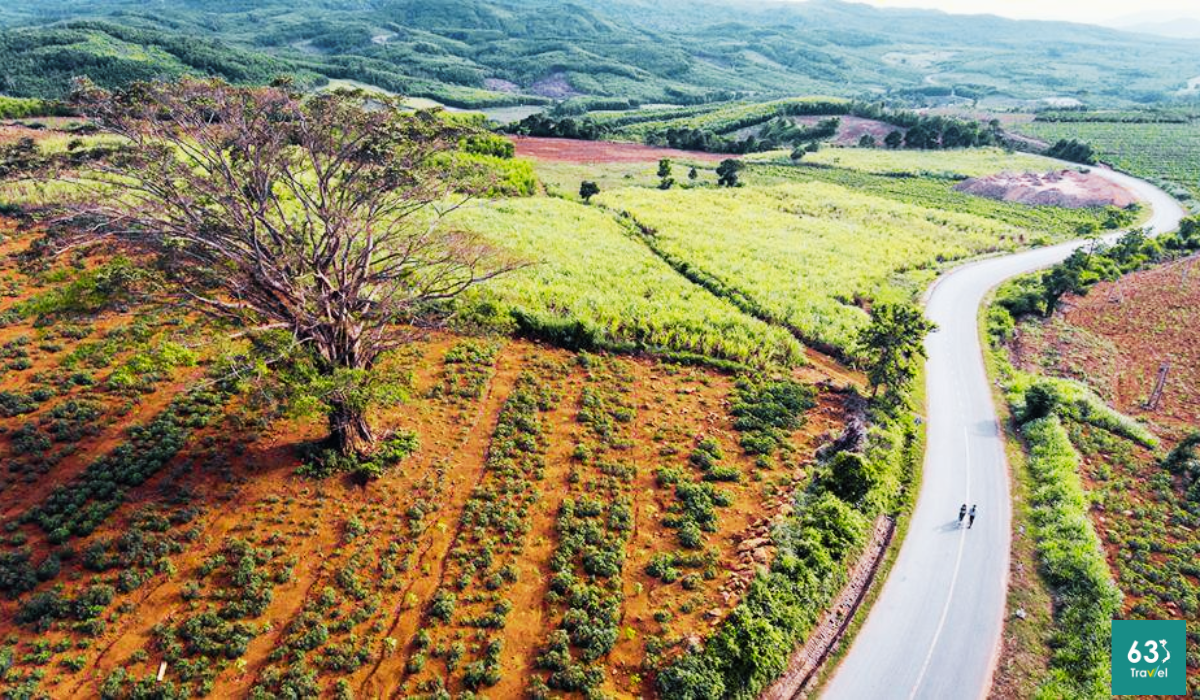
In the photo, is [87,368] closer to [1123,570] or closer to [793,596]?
[793,596]

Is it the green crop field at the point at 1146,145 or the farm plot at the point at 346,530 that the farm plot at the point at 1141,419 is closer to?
the farm plot at the point at 346,530

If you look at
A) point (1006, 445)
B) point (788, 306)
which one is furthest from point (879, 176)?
point (1006, 445)

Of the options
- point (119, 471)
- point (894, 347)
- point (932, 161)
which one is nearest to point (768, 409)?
point (894, 347)

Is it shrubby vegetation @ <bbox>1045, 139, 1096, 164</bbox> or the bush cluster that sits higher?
shrubby vegetation @ <bbox>1045, 139, 1096, 164</bbox>

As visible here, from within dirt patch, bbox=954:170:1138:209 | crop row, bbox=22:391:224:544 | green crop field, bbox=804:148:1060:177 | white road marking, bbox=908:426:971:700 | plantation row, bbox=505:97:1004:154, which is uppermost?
plantation row, bbox=505:97:1004:154

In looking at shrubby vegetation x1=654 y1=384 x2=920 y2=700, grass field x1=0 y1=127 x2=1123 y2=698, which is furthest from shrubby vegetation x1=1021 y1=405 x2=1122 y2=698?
grass field x1=0 y1=127 x2=1123 y2=698

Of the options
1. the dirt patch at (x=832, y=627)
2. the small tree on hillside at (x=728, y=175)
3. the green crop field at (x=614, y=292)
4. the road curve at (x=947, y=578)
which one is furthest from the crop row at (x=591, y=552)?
the small tree on hillside at (x=728, y=175)

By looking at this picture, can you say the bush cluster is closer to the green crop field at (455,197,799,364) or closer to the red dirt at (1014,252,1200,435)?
the green crop field at (455,197,799,364)
